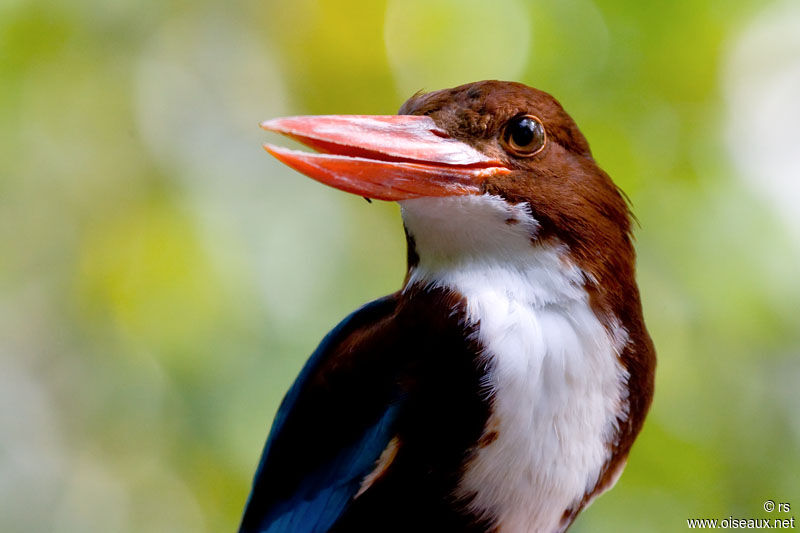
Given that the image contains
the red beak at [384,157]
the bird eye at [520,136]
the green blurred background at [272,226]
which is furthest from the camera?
the green blurred background at [272,226]

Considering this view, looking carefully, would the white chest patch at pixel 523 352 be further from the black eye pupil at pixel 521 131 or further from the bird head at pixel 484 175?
the black eye pupil at pixel 521 131

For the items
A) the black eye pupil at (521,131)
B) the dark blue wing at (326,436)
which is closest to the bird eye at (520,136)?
the black eye pupil at (521,131)

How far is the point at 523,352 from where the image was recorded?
119 centimetres

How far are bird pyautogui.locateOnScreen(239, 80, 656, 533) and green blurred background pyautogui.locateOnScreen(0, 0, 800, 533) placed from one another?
1129 millimetres

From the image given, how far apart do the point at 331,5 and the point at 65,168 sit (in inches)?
37.8

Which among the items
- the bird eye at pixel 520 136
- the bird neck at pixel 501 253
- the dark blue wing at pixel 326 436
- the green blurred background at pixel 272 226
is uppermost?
the green blurred background at pixel 272 226

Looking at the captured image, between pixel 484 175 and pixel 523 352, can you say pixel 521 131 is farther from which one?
pixel 523 352

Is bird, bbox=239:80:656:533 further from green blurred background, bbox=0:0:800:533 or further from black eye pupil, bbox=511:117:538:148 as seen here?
green blurred background, bbox=0:0:800:533

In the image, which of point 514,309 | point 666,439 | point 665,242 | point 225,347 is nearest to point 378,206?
point 225,347

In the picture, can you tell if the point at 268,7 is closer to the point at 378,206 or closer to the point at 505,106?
the point at 378,206

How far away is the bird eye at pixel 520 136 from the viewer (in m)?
1.25

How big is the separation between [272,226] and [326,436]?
51.0 inches

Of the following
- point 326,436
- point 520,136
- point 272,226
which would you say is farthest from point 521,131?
point 272,226

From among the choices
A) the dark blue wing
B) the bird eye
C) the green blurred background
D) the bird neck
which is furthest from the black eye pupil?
the green blurred background
